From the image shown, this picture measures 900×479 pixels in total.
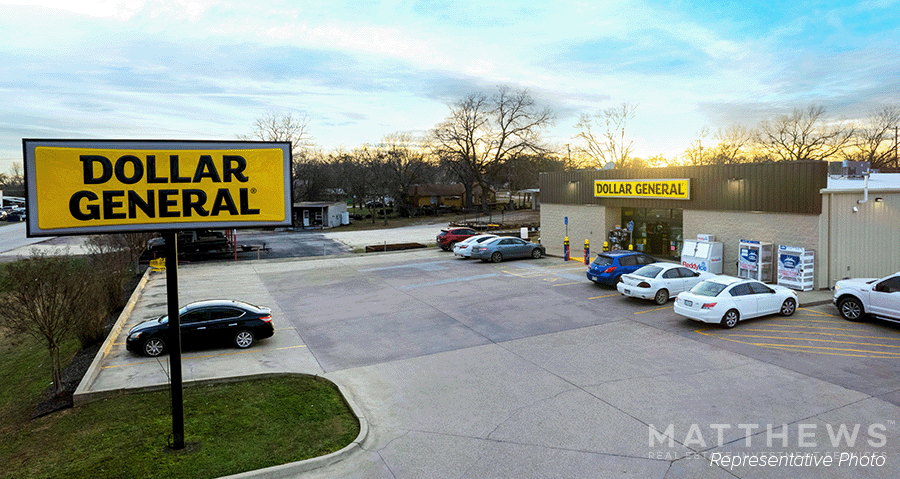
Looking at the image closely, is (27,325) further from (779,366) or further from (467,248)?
(467,248)

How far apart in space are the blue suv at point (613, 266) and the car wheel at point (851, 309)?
6.70 meters

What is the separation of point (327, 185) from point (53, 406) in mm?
85164

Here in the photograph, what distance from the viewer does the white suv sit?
1433 cm

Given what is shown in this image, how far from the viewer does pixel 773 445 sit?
8.07 m

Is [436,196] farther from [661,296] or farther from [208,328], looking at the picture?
[208,328]

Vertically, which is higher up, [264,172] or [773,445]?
[264,172]

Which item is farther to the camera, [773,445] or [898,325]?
[898,325]

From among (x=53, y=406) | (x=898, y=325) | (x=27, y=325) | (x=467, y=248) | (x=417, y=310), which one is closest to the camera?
(x=53, y=406)

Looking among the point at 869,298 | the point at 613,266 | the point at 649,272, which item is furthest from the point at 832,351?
the point at 613,266

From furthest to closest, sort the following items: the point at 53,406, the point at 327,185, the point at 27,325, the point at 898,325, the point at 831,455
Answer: the point at 327,185
the point at 898,325
the point at 27,325
the point at 53,406
the point at 831,455

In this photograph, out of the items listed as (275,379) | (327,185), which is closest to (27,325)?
(275,379)

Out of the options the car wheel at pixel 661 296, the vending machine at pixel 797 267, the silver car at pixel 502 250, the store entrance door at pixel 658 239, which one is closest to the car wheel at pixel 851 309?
the vending machine at pixel 797 267

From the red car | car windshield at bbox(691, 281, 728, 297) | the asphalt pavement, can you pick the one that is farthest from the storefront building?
car windshield at bbox(691, 281, 728, 297)

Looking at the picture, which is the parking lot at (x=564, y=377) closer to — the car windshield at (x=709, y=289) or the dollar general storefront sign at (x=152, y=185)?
the car windshield at (x=709, y=289)
